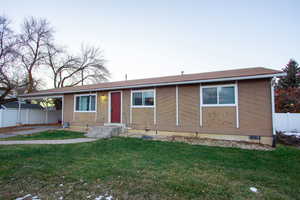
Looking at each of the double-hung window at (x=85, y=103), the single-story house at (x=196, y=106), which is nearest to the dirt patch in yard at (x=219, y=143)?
the single-story house at (x=196, y=106)

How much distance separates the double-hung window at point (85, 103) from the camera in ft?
32.7

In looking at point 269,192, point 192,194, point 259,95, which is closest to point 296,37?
point 259,95

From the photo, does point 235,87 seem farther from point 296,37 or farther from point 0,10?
point 0,10

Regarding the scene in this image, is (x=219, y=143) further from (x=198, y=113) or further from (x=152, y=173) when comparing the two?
(x=152, y=173)

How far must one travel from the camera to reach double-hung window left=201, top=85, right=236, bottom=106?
656 centimetres

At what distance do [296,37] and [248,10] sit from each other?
174 inches

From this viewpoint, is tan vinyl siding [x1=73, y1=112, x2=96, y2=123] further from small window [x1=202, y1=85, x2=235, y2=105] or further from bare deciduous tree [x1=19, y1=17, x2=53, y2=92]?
bare deciduous tree [x1=19, y1=17, x2=53, y2=92]

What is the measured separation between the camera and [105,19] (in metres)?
11.4

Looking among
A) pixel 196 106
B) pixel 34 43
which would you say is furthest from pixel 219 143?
pixel 34 43

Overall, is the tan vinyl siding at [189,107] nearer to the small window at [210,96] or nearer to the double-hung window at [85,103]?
the small window at [210,96]

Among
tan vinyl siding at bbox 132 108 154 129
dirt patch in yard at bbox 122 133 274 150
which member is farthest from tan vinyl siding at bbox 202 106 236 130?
tan vinyl siding at bbox 132 108 154 129

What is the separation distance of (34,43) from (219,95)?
20.0m

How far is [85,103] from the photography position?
1023cm

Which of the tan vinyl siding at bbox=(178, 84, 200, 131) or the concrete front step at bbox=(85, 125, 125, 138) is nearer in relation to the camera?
the tan vinyl siding at bbox=(178, 84, 200, 131)
